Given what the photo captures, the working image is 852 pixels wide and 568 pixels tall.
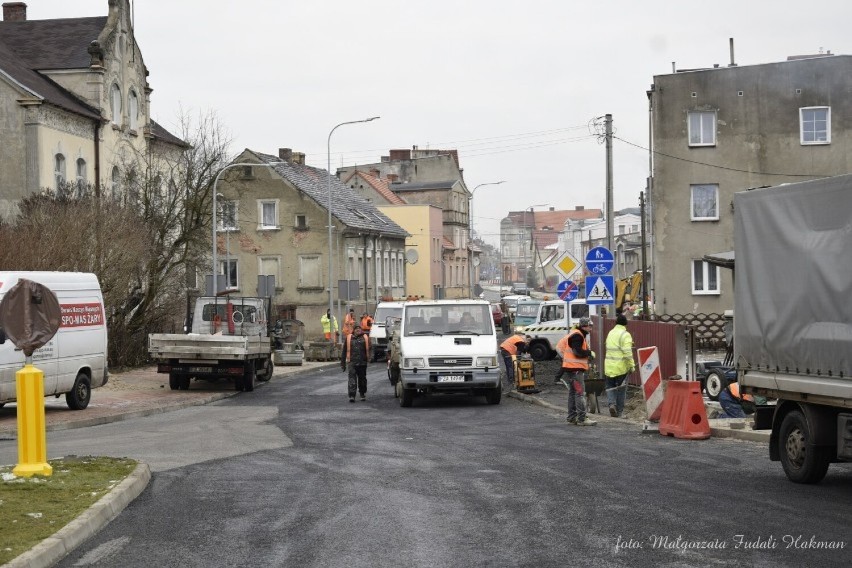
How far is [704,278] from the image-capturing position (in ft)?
161

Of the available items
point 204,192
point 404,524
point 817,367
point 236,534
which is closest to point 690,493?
point 817,367

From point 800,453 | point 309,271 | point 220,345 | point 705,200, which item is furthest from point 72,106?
point 800,453

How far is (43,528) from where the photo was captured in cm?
916

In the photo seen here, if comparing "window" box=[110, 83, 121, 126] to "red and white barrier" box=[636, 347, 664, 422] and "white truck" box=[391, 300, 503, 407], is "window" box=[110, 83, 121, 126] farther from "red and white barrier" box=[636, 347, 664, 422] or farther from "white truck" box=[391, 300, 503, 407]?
"red and white barrier" box=[636, 347, 664, 422]

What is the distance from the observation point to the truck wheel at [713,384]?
976 inches

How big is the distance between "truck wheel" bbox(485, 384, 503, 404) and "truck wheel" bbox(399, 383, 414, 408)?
5.22 feet

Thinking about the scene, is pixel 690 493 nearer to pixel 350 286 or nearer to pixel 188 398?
pixel 188 398

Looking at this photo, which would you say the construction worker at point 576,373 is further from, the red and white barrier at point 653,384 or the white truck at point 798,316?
the white truck at point 798,316

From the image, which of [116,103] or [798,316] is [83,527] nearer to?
[798,316]

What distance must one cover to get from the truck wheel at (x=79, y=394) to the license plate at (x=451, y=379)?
693 centimetres

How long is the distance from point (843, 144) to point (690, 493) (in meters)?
40.9

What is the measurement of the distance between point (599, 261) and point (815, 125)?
95.7 feet

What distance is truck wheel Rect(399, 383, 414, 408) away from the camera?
24547 mm

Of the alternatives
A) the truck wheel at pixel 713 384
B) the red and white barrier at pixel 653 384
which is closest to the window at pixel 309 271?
the truck wheel at pixel 713 384
